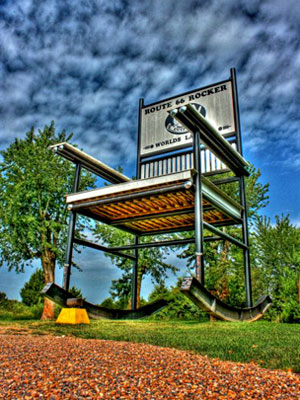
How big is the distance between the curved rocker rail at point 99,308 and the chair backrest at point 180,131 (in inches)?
84.9

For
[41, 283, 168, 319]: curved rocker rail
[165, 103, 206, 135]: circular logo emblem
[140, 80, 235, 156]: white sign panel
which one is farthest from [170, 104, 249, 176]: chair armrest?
[41, 283, 168, 319]: curved rocker rail

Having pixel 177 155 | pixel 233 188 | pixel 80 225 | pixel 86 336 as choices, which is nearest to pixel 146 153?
pixel 177 155

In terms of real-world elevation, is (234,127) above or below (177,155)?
above

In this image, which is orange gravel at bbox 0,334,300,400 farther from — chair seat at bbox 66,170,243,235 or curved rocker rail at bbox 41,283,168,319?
chair seat at bbox 66,170,243,235

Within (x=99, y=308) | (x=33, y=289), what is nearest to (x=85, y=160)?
(x=99, y=308)

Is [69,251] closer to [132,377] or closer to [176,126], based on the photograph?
[176,126]

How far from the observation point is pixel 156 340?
265 cm

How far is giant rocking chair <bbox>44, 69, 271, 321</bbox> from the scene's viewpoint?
377 centimetres

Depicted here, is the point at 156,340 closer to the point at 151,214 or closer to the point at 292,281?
the point at 151,214

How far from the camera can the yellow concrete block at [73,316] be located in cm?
390

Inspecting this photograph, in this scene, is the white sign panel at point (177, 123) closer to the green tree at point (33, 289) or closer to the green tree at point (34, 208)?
the green tree at point (34, 208)

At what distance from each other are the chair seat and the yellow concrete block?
1.33 m

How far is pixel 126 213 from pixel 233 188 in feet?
18.0

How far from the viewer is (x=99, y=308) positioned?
4578 mm
